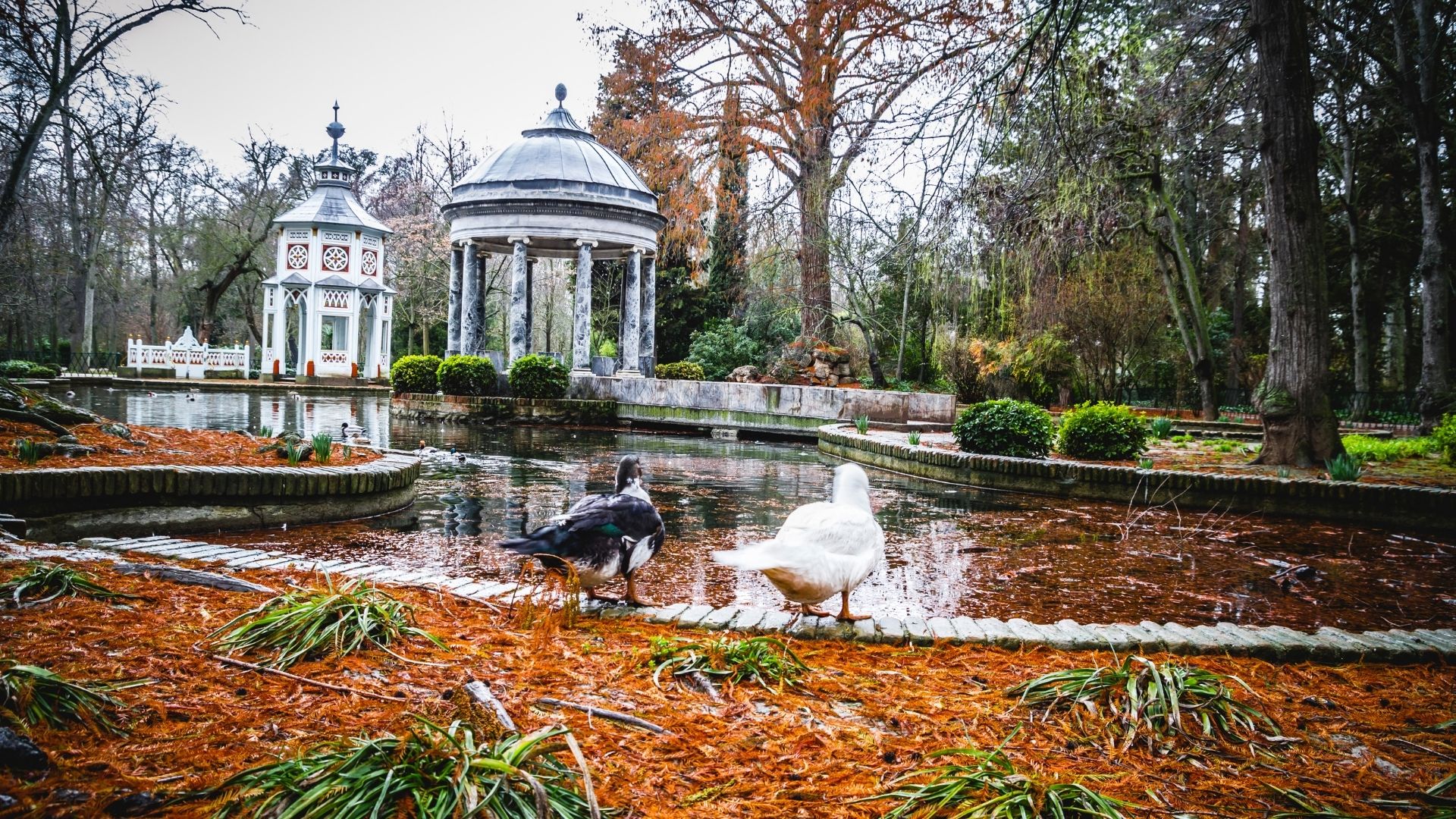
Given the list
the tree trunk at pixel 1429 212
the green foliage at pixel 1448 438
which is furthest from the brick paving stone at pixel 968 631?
the tree trunk at pixel 1429 212

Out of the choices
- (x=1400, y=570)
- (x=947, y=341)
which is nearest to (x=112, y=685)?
(x=1400, y=570)

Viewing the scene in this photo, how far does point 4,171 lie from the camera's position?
22344mm

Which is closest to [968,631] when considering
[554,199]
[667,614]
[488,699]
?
[667,614]

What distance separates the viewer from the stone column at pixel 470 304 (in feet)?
77.2

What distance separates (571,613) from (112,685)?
1698mm

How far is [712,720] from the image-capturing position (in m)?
2.62

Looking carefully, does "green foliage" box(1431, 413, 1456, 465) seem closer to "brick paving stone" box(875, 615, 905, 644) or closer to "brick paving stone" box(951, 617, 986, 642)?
"brick paving stone" box(951, 617, 986, 642)

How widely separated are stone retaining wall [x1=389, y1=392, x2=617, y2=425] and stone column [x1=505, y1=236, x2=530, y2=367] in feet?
9.35

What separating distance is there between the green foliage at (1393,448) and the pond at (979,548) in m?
3.87

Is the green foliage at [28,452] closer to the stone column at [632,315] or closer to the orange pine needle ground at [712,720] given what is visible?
the orange pine needle ground at [712,720]

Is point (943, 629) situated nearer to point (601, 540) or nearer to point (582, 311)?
point (601, 540)

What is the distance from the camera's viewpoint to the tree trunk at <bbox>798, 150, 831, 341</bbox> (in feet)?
75.5

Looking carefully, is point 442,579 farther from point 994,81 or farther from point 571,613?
point 994,81

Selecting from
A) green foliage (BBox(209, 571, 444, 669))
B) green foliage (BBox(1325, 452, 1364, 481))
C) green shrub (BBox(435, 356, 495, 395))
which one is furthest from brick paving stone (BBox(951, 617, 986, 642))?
green shrub (BBox(435, 356, 495, 395))
